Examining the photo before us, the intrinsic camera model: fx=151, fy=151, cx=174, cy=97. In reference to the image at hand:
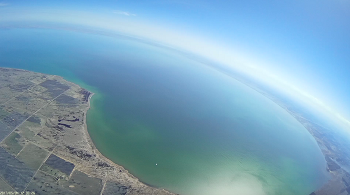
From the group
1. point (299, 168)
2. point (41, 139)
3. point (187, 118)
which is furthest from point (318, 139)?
point (41, 139)

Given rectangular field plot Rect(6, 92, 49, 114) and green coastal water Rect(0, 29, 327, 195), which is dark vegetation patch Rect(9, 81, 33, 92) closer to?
rectangular field plot Rect(6, 92, 49, 114)

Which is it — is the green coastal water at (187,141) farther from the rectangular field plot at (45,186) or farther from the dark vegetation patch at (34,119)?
the dark vegetation patch at (34,119)

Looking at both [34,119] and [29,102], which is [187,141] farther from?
[29,102]

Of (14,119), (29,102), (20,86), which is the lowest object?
(20,86)

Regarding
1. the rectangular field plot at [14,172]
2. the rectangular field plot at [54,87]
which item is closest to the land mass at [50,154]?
the rectangular field plot at [14,172]

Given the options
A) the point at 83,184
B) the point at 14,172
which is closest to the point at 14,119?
the point at 14,172

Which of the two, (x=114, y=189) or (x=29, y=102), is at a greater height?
(x=114, y=189)

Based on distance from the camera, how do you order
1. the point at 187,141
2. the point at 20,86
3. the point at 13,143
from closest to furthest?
the point at 13,143 < the point at 187,141 < the point at 20,86

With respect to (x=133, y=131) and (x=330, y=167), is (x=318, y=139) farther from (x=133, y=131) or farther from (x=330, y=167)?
(x=133, y=131)
